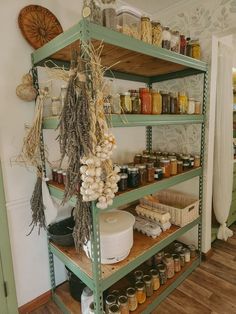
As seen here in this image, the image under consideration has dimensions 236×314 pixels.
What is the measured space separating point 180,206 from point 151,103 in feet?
3.53

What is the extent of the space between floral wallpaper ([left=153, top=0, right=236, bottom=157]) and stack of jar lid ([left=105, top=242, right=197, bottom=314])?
937 millimetres

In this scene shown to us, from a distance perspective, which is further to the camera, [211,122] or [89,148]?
[211,122]

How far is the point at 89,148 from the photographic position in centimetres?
100

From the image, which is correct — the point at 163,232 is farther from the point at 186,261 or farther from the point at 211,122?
the point at 211,122

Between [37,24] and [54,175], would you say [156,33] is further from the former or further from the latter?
[54,175]

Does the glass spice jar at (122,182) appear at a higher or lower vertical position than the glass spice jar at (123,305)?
higher

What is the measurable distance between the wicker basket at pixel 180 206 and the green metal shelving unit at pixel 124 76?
69 mm

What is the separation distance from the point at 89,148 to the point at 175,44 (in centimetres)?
107

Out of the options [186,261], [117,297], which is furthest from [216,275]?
[117,297]

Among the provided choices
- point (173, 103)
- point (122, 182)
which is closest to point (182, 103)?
point (173, 103)

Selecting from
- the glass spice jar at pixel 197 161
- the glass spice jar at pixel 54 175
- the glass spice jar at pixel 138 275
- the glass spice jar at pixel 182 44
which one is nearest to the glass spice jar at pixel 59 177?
the glass spice jar at pixel 54 175

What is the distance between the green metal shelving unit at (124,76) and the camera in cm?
111

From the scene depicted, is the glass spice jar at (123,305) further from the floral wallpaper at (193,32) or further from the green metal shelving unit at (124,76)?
the floral wallpaper at (193,32)

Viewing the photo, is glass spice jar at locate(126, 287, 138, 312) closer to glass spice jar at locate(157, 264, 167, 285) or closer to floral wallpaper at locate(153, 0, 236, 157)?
glass spice jar at locate(157, 264, 167, 285)
